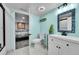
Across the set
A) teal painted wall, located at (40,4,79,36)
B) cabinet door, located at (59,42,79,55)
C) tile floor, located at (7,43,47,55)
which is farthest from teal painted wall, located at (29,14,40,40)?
cabinet door, located at (59,42,79,55)

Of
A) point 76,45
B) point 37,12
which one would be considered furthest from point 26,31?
point 76,45

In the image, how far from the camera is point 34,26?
139 inches

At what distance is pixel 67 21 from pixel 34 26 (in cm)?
169

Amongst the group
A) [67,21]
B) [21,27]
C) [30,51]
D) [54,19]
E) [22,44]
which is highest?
[54,19]

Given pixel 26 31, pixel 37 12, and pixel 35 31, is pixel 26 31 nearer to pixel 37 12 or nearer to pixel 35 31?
pixel 35 31

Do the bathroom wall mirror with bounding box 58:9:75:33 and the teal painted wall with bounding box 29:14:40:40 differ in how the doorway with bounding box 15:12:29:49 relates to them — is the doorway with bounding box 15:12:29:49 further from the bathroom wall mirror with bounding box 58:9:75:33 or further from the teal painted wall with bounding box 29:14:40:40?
the bathroom wall mirror with bounding box 58:9:75:33

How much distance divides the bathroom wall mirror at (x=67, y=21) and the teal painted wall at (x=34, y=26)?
1.26 metres

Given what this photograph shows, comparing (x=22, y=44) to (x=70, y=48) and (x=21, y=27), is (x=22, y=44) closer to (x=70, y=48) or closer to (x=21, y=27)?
(x=21, y=27)

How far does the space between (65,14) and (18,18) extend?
2208mm

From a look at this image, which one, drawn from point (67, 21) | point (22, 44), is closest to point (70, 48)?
point (67, 21)

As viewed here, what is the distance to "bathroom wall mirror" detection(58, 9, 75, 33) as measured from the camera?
2074 mm

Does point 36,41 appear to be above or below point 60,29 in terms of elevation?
below

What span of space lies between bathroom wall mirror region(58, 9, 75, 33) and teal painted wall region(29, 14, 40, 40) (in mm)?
1257
